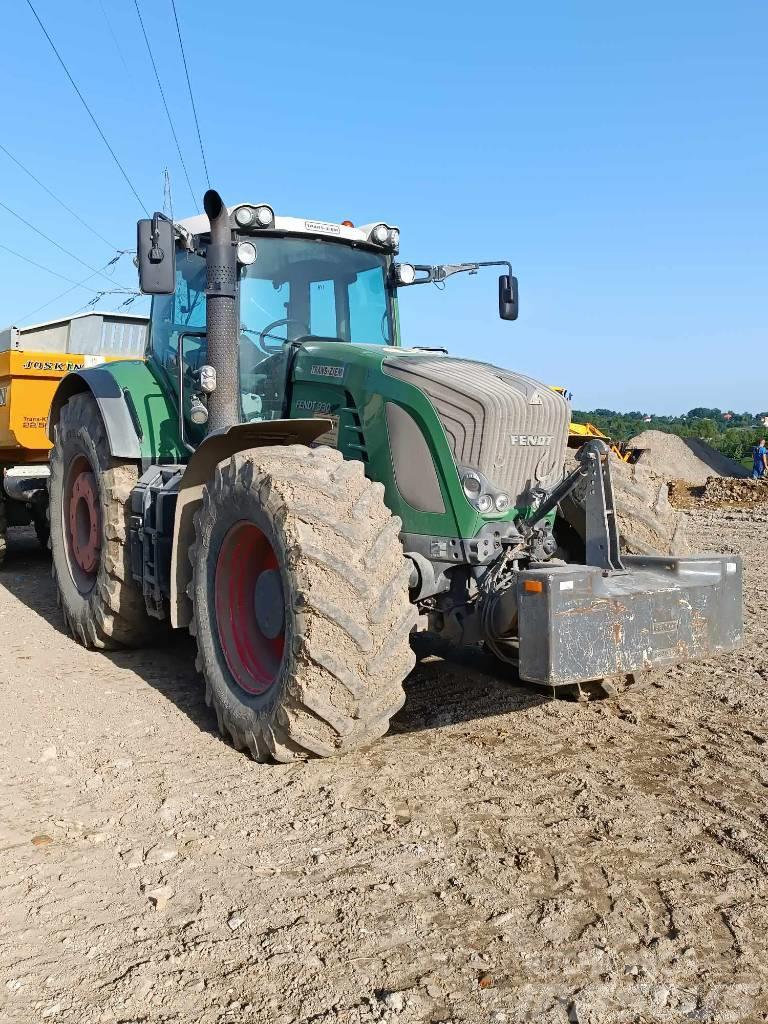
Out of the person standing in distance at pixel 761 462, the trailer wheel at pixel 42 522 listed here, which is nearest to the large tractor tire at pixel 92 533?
the trailer wheel at pixel 42 522

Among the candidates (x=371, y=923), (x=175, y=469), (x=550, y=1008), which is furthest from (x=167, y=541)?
(x=550, y=1008)

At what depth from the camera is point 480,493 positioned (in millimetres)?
4590

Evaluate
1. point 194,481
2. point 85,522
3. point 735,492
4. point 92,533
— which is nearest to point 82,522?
point 85,522

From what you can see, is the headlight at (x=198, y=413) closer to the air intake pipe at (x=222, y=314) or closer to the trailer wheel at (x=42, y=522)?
the air intake pipe at (x=222, y=314)

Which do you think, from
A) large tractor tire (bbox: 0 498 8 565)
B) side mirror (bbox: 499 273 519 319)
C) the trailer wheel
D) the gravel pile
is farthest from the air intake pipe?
the gravel pile

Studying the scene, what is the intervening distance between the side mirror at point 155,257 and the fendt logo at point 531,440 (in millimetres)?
1889

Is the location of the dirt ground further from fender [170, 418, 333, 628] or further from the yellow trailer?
the yellow trailer

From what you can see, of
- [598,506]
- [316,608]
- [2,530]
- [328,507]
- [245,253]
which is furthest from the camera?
[2,530]

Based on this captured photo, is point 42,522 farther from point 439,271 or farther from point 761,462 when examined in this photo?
point 761,462

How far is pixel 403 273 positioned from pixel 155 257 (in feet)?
6.16

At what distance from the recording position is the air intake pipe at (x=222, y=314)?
5.10 m

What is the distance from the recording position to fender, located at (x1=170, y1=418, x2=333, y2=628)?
15.8ft

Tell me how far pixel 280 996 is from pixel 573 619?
6.10ft

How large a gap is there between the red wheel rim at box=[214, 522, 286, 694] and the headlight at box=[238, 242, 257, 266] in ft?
5.08
